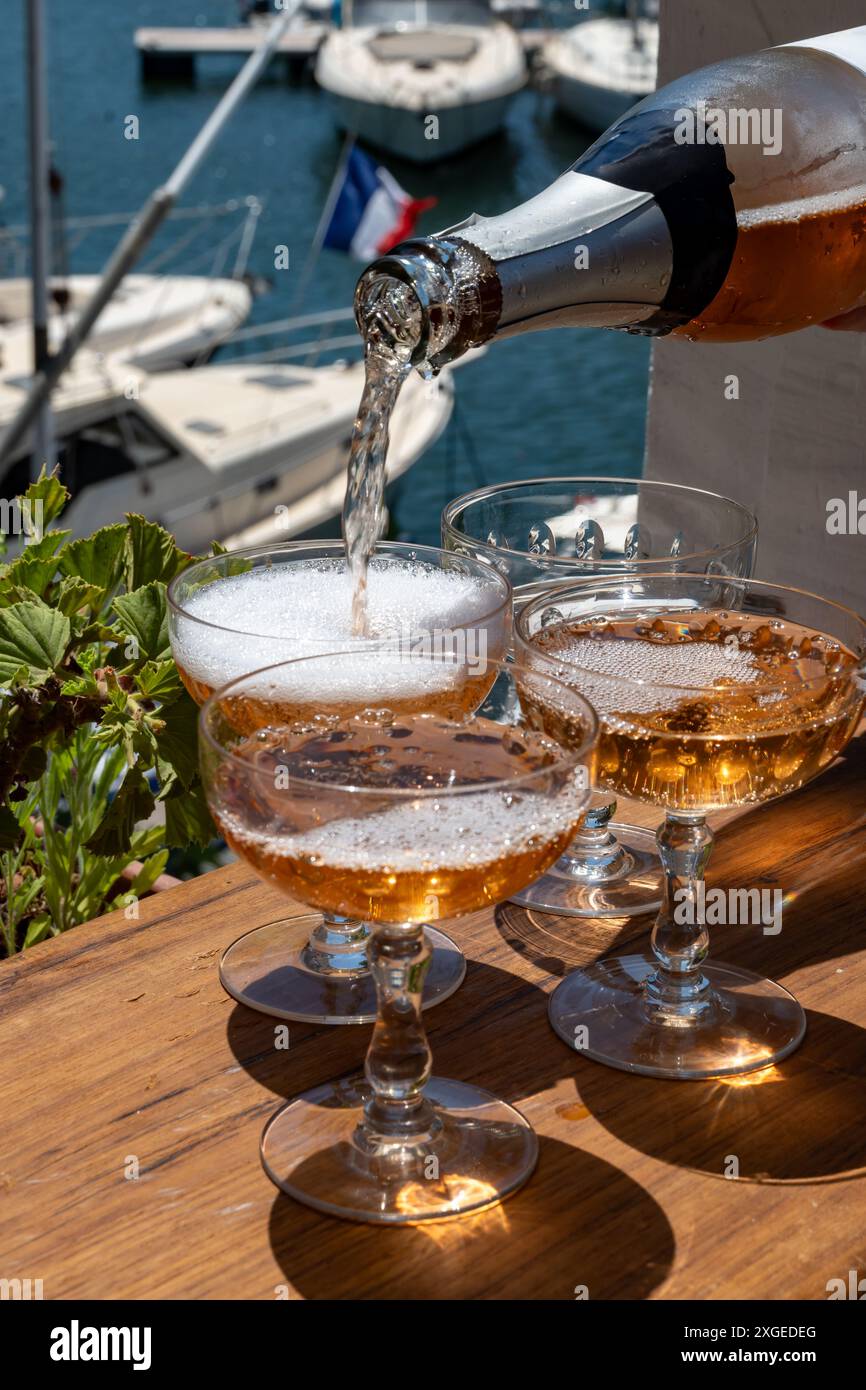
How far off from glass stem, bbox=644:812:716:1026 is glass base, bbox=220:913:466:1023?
13 cm

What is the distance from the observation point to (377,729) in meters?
0.95

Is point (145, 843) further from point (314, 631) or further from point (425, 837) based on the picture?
point (425, 837)

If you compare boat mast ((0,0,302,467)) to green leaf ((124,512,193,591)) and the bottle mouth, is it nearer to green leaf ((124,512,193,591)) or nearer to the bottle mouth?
green leaf ((124,512,193,591))

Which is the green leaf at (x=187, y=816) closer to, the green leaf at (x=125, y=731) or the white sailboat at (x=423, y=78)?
the green leaf at (x=125, y=731)

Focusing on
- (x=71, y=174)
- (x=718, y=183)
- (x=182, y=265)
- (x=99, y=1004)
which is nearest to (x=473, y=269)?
(x=718, y=183)

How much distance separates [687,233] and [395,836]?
0.50 meters

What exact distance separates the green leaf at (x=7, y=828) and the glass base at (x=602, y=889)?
1.25ft

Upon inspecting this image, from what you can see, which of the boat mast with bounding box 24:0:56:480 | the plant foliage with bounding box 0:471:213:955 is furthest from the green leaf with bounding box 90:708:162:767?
the boat mast with bounding box 24:0:56:480

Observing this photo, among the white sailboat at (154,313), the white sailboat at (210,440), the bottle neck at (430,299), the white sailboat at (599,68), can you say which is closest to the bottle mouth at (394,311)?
the bottle neck at (430,299)

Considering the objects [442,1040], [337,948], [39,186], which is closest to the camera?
[442,1040]

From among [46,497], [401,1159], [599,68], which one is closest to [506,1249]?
[401,1159]

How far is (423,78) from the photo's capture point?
72.3 feet

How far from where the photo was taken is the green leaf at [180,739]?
1242 millimetres

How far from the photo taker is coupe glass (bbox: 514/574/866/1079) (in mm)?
944
